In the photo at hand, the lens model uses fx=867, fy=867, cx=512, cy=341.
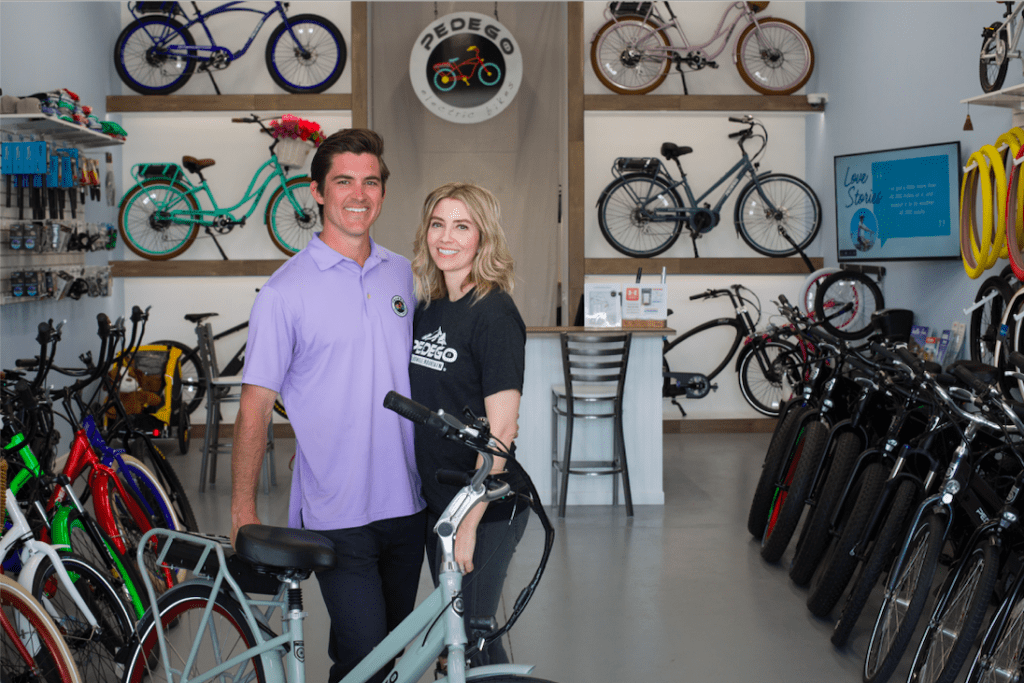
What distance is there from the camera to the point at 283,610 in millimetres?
1688

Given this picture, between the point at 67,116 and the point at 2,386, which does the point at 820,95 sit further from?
the point at 2,386

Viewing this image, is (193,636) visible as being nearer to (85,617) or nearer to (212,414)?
(85,617)

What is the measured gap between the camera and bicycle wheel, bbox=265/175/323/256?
6953mm

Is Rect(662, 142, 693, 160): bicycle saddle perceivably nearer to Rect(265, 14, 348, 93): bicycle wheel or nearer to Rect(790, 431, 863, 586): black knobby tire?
Rect(265, 14, 348, 93): bicycle wheel

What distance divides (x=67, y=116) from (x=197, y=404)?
244cm

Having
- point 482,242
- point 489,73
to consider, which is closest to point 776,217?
point 489,73

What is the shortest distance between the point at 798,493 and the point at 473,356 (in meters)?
2.29

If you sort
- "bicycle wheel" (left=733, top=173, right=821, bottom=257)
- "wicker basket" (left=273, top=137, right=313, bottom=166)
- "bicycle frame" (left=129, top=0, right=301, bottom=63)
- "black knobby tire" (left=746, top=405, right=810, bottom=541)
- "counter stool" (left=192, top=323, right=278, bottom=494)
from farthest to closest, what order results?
"bicycle wheel" (left=733, top=173, right=821, bottom=257) < "bicycle frame" (left=129, top=0, right=301, bottom=63) < "wicker basket" (left=273, top=137, right=313, bottom=166) < "counter stool" (left=192, top=323, right=278, bottom=494) < "black knobby tire" (left=746, top=405, right=810, bottom=541)

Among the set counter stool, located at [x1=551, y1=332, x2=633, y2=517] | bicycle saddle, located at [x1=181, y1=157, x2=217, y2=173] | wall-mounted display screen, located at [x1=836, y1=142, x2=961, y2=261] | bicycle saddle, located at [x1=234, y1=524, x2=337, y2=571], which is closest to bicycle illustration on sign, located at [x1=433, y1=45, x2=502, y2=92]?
bicycle saddle, located at [x1=181, y1=157, x2=217, y2=173]

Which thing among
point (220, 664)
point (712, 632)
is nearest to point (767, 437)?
point (712, 632)

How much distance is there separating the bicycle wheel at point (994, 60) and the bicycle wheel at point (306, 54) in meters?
→ 4.62

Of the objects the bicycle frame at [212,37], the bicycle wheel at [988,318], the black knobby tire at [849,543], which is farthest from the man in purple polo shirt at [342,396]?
the bicycle frame at [212,37]

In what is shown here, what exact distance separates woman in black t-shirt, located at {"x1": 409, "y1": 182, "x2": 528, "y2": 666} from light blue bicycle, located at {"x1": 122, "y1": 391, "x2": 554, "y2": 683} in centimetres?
11

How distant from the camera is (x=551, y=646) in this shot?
306cm
